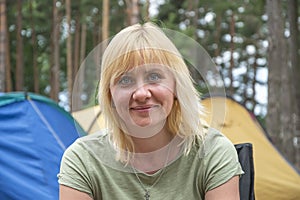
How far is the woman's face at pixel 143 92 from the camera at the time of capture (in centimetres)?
123

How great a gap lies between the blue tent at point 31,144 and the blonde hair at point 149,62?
4.70 ft

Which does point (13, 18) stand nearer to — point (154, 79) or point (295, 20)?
point (295, 20)

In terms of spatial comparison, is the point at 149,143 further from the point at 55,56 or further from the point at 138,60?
the point at 55,56

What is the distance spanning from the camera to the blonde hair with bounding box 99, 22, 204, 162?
1.24 meters

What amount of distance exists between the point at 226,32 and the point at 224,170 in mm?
12344

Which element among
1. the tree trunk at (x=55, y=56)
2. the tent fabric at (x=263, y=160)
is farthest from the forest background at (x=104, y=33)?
the tent fabric at (x=263, y=160)

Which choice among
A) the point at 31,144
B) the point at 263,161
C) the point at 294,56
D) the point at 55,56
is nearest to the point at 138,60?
the point at 31,144

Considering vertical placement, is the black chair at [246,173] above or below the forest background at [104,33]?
below

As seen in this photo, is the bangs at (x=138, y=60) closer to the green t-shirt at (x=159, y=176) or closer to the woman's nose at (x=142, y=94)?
the woman's nose at (x=142, y=94)

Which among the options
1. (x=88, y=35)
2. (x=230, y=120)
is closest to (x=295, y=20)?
(x=230, y=120)

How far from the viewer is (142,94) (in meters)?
1.22

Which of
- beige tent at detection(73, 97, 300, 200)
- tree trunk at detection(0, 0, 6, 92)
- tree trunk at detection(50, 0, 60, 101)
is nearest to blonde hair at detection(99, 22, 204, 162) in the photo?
beige tent at detection(73, 97, 300, 200)

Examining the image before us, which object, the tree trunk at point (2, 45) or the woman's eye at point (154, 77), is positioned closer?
the woman's eye at point (154, 77)

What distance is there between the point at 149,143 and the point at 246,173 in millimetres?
428
